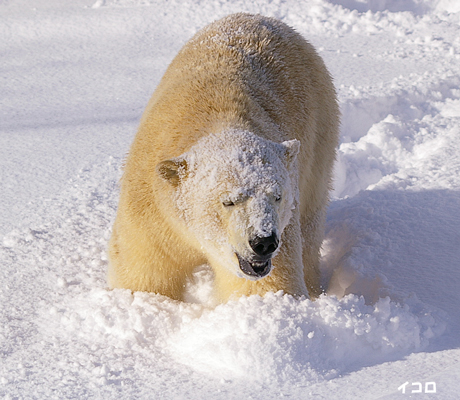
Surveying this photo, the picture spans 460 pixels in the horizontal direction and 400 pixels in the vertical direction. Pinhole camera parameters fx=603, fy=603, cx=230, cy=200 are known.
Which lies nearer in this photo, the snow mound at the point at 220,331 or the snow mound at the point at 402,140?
the snow mound at the point at 220,331

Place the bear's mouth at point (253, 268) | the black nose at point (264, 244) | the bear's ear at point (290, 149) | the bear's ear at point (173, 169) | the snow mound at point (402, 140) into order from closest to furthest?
the black nose at point (264, 244) → the bear's mouth at point (253, 268) → the bear's ear at point (173, 169) → the bear's ear at point (290, 149) → the snow mound at point (402, 140)

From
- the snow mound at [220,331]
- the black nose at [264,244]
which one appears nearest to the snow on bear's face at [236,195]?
the black nose at [264,244]

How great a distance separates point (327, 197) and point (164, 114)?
4.64 feet

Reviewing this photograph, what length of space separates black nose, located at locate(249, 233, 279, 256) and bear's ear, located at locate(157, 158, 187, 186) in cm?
49

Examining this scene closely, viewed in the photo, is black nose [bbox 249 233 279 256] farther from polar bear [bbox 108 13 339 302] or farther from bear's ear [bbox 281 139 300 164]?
bear's ear [bbox 281 139 300 164]

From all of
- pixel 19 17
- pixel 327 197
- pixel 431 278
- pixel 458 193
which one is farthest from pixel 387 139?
pixel 19 17

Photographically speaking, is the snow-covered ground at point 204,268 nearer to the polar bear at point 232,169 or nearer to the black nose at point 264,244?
the polar bear at point 232,169

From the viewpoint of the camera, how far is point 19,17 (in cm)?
712

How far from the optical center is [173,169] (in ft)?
8.30

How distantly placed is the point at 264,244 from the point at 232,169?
341 millimetres

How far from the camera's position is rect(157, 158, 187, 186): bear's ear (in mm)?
2510

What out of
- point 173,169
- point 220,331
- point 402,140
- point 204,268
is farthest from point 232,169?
point 402,140

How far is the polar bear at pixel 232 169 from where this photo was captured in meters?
2.38

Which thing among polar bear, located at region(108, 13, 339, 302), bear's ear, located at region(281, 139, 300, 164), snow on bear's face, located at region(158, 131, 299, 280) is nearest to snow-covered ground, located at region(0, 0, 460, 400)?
polar bear, located at region(108, 13, 339, 302)
